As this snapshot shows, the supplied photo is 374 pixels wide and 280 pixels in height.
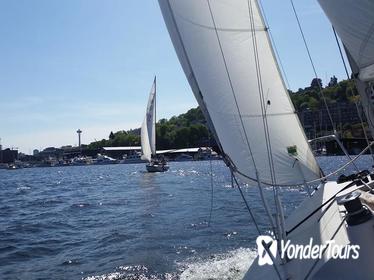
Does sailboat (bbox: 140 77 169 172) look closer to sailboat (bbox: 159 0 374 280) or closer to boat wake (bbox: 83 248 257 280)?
boat wake (bbox: 83 248 257 280)

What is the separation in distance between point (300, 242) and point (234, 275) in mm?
4419

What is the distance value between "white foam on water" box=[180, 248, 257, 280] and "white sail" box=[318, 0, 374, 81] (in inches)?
211

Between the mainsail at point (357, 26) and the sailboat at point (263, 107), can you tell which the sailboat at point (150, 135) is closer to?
the sailboat at point (263, 107)

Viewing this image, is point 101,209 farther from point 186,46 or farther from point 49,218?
point 186,46

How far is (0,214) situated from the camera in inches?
840

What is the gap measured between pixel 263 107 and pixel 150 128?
62845 millimetres

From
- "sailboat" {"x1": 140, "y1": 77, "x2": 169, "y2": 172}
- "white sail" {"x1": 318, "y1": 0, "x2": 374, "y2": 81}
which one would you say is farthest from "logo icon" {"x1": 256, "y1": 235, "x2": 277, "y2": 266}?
"sailboat" {"x1": 140, "y1": 77, "x2": 169, "y2": 172}

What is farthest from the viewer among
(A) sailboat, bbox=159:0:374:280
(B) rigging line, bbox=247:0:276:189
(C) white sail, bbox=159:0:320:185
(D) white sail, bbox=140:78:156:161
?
(D) white sail, bbox=140:78:156:161

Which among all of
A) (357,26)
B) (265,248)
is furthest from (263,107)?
(265,248)

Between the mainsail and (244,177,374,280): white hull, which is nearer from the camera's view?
(244,177,374,280): white hull

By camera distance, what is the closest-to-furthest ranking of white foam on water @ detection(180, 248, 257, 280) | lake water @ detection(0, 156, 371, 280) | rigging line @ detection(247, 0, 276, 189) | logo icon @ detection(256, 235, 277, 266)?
1. logo icon @ detection(256, 235, 277, 266)
2. rigging line @ detection(247, 0, 276, 189)
3. white foam on water @ detection(180, 248, 257, 280)
4. lake water @ detection(0, 156, 371, 280)

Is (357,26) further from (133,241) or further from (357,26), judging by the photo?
(133,241)

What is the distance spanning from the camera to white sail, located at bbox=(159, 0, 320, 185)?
5.10 metres

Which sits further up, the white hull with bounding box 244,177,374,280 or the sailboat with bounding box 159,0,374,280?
the sailboat with bounding box 159,0,374,280
